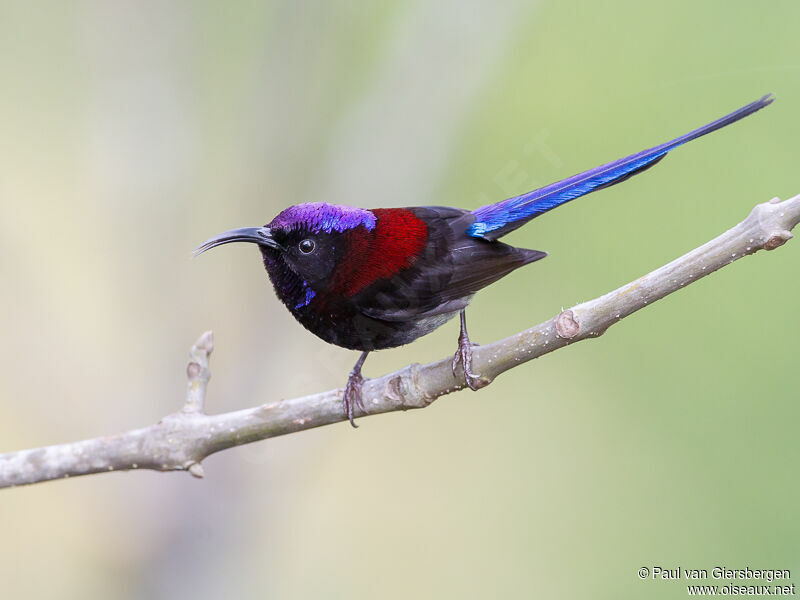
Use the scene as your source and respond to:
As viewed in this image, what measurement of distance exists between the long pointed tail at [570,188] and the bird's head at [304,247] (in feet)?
1.72

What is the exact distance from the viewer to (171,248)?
11.4ft

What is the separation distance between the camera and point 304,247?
2.73 m

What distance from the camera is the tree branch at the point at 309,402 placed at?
204 cm

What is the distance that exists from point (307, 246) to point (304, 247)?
0.01 meters

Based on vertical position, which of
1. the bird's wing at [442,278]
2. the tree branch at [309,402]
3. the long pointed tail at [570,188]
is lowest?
the tree branch at [309,402]

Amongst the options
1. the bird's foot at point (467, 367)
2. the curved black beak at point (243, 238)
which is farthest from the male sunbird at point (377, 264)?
the bird's foot at point (467, 367)

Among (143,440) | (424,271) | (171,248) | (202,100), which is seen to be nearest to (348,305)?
(424,271)

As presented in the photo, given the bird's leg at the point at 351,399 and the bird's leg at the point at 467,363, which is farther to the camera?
the bird's leg at the point at 351,399

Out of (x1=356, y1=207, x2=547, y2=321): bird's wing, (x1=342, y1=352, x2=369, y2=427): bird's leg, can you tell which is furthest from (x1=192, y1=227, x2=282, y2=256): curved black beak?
(x1=342, y1=352, x2=369, y2=427): bird's leg

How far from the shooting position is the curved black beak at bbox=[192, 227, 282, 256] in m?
2.63

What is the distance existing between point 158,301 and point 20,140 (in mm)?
1370

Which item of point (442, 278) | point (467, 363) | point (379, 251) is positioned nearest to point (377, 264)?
point (379, 251)

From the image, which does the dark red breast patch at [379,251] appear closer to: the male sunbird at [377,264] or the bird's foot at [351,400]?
the male sunbird at [377,264]

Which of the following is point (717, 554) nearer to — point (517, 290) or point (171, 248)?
point (517, 290)
